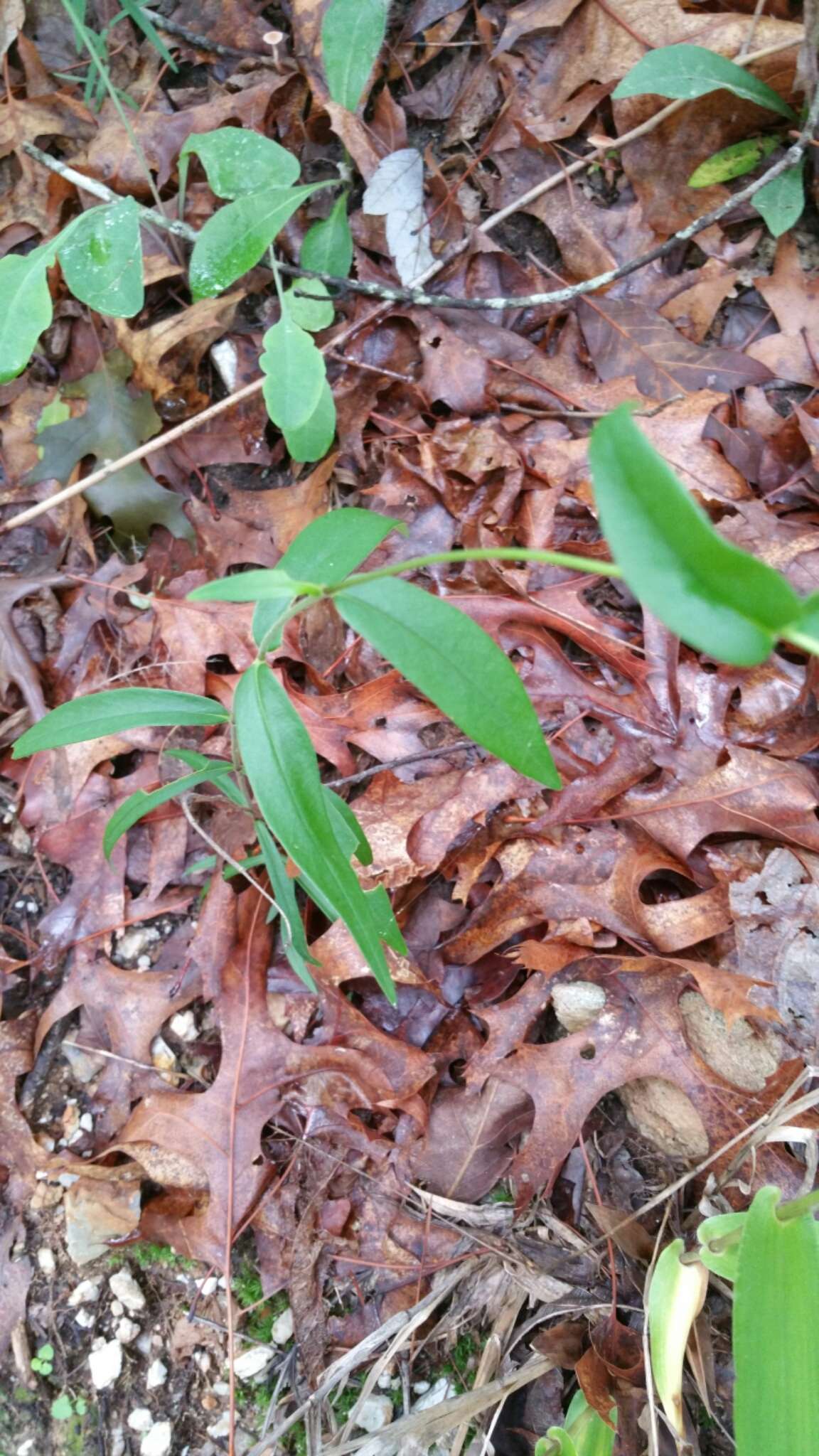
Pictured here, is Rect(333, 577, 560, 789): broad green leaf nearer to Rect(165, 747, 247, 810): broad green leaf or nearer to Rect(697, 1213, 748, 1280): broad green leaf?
Rect(165, 747, 247, 810): broad green leaf

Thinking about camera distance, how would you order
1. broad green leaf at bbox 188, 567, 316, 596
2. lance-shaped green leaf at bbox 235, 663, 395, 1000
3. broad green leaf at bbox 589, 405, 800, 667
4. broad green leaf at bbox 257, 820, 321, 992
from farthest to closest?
broad green leaf at bbox 257, 820, 321, 992, lance-shaped green leaf at bbox 235, 663, 395, 1000, broad green leaf at bbox 188, 567, 316, 596, broad green leaf at bbox 589, 405, 800, 667

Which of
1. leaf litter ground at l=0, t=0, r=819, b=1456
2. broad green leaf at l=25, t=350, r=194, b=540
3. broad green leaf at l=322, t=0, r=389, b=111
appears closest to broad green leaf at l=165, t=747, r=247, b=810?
leaf litter ground at l=0, t=0, r=819, b=1456

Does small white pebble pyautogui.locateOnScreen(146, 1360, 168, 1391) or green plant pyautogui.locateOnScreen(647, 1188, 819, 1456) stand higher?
green plant pyautogui.locateOnScreen(647, 1188, 819, 1456)

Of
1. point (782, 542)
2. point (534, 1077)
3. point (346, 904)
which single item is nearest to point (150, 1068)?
point (534, 1077)

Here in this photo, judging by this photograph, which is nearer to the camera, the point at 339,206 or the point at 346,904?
the point at 346,904

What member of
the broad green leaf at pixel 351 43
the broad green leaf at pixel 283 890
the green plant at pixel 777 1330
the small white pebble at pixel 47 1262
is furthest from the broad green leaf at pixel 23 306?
the green plant at pixel 777 1330

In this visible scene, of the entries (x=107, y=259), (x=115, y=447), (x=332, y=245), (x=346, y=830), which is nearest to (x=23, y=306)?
(x=107, y=259)

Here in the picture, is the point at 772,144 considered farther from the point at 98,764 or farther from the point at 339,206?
the point at 98,764

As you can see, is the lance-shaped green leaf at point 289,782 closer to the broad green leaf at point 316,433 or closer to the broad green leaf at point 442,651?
the broad green leaf at point 442,651
